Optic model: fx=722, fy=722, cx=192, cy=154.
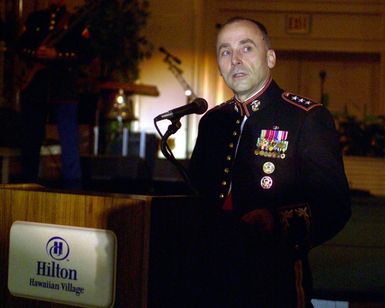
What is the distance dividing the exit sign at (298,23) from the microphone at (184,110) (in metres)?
7.10

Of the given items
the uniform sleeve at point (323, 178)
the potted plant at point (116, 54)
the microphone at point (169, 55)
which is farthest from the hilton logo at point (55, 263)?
the microphone at point (169, 55)

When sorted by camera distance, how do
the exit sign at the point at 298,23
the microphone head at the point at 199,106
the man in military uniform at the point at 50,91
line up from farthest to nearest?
1. the exit sign at the point at 298,23
2. the man in military uniform at the point at 50,91
3. the microphone head at the point at 199,106

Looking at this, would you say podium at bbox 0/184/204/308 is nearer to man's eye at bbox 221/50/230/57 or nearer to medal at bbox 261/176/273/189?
medal at bbox 261/176/273/189

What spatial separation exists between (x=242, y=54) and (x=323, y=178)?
1.15 ft

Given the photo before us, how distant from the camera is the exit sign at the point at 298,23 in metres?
8.33

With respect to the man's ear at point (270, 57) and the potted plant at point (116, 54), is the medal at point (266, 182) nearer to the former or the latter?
the man's ear at point (270, 57)

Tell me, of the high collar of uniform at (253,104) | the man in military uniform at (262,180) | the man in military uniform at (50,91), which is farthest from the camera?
the man in military uniform at (50,91)

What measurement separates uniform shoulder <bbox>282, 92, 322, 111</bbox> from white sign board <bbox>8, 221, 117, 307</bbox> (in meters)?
0.56

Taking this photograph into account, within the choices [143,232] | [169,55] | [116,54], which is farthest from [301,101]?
[169,55]

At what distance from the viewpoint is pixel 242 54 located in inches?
63.9

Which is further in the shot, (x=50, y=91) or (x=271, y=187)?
(x=50, y=91)

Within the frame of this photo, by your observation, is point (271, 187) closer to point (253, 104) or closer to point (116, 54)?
point (253, 104)

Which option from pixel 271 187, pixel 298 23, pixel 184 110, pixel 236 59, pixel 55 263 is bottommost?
pixel 55 263

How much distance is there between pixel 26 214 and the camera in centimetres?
138
